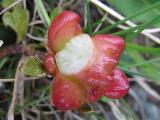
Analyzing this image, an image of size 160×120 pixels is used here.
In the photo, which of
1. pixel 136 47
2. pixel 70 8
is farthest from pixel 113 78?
pixel 70 8

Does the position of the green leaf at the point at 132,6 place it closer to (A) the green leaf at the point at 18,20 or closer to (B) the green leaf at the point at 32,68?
(A) the green leaf at the point at 18,20

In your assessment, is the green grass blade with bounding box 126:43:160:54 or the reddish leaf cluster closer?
the reddish leaf cluster

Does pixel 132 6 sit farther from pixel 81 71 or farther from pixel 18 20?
pixel 81 71

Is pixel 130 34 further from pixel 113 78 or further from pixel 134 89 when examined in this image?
pixel 134 89

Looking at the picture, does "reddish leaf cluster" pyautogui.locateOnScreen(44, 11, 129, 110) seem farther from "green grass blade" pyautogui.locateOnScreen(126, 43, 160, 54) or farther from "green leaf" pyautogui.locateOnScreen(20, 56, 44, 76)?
"green grass blade" pyautogui.locateOnScreen(126, 43, 160, 54)

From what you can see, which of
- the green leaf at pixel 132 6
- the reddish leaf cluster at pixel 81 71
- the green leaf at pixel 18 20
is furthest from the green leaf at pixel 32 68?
the green leaf at pixel 132 6

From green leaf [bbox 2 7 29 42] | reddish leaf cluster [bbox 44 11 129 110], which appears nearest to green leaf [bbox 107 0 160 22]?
green leaf [bbox 2 7 29 42]
